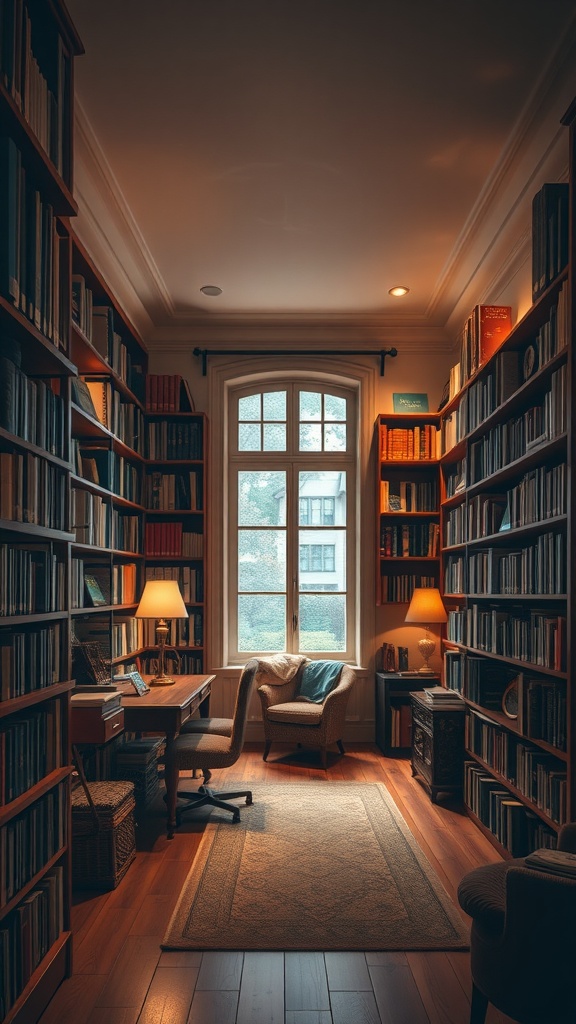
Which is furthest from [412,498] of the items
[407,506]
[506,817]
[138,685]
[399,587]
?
[506,817]

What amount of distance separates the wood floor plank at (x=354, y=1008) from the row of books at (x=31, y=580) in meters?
1.63

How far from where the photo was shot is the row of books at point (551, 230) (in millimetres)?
3139

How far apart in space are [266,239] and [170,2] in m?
2.14

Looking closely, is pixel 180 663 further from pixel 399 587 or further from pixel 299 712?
pixel 399 587

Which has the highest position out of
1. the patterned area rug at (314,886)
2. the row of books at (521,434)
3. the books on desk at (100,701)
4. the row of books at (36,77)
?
the row of books at (36,77)

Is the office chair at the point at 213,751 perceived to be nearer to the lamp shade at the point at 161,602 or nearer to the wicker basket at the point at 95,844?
the wicker basket at the point at 95,844

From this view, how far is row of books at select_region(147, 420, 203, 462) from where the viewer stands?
644 centimetres

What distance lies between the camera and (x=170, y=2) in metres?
2.94

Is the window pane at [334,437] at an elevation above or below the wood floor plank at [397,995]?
above

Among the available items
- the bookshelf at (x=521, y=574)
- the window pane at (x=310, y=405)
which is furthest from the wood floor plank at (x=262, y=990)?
the window pane at (x=310, y=405)

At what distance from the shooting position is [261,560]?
688cm

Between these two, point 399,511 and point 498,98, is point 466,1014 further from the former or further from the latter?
point 399,511

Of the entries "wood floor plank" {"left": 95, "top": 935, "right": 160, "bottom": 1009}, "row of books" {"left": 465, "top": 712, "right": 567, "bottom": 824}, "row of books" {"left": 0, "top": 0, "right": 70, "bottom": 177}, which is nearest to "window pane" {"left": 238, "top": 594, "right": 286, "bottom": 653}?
"row of books" {"left": 465, "top": 712, "right": 567, "bottom": 824}

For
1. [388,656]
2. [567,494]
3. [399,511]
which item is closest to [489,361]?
[567,494]
